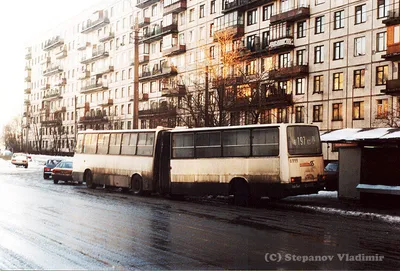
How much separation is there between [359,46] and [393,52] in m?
4.45

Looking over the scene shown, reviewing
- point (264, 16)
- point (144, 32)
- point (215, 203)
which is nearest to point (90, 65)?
point (144, 32)

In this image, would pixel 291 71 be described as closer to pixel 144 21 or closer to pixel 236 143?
pixel 144 21

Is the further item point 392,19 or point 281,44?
point 281,44

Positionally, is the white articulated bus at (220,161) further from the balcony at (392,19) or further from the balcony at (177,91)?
the balcony at (392,19)

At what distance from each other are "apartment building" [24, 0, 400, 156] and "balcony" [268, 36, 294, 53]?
3.7 inches

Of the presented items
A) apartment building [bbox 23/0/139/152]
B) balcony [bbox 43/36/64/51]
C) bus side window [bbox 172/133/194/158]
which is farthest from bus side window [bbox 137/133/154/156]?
balcony [bbox 43/36/64/51]

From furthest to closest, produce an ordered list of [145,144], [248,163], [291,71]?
[291,71] → [145,144] → [248,163]

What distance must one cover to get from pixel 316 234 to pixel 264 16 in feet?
144

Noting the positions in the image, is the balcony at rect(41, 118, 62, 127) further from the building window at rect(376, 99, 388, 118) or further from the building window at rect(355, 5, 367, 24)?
the building window at rect(376, 99, 388, 118)

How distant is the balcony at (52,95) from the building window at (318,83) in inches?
2609

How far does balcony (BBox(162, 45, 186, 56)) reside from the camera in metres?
65.4

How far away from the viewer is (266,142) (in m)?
18.3

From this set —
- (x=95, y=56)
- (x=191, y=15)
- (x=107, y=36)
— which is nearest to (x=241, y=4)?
(x=191, y=15)

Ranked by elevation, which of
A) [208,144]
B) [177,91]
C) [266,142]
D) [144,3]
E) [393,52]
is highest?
[144,3]
